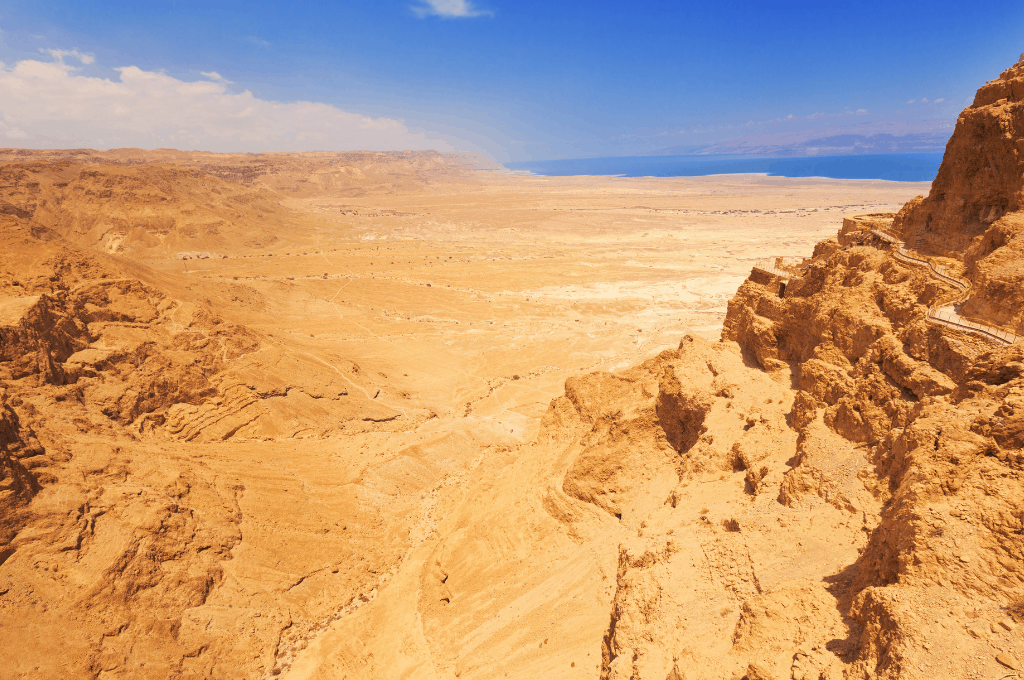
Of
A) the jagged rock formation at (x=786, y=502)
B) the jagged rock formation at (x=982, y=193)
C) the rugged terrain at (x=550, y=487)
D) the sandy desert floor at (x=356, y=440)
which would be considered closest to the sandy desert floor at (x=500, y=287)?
the sandy desert floor at (x=356, y=440)

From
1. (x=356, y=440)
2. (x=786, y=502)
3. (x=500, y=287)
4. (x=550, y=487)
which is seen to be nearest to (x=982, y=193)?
(x=786, y=502)

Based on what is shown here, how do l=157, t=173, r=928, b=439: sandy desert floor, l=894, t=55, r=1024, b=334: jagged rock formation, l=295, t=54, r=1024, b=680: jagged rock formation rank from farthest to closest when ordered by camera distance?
l=157, t=173, r=928, b=439: sandy desert floor, l=894, t=55, r=1024, b=334: jagged rock formation, l=295, t=54, r=1024, b=680: jagged rock formation

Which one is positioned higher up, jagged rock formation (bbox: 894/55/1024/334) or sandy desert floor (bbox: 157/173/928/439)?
jagged rock formation (bbox: 894/55/1024/334)

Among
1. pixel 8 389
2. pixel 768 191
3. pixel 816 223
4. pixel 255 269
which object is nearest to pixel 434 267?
pixel 255 269

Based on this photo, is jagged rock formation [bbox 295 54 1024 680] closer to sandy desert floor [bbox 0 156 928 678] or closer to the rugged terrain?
the rugged terrain

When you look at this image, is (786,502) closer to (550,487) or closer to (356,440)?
(550,487)

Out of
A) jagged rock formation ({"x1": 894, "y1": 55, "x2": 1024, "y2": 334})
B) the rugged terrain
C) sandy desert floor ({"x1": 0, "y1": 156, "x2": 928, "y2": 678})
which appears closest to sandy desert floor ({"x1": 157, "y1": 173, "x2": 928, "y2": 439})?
sandy desert floor ({"x1": 0, "y1": 156, "x2": 928, "y2": 678})

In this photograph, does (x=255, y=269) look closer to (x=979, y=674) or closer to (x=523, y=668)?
(x=523, y=668)

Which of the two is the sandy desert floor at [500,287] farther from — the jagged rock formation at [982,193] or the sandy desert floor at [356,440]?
the jagged rock formation at [982,193]

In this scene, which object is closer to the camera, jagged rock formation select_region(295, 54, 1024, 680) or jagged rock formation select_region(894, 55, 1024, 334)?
jagged rock formation select_region(295, 54, 1024, 680)
